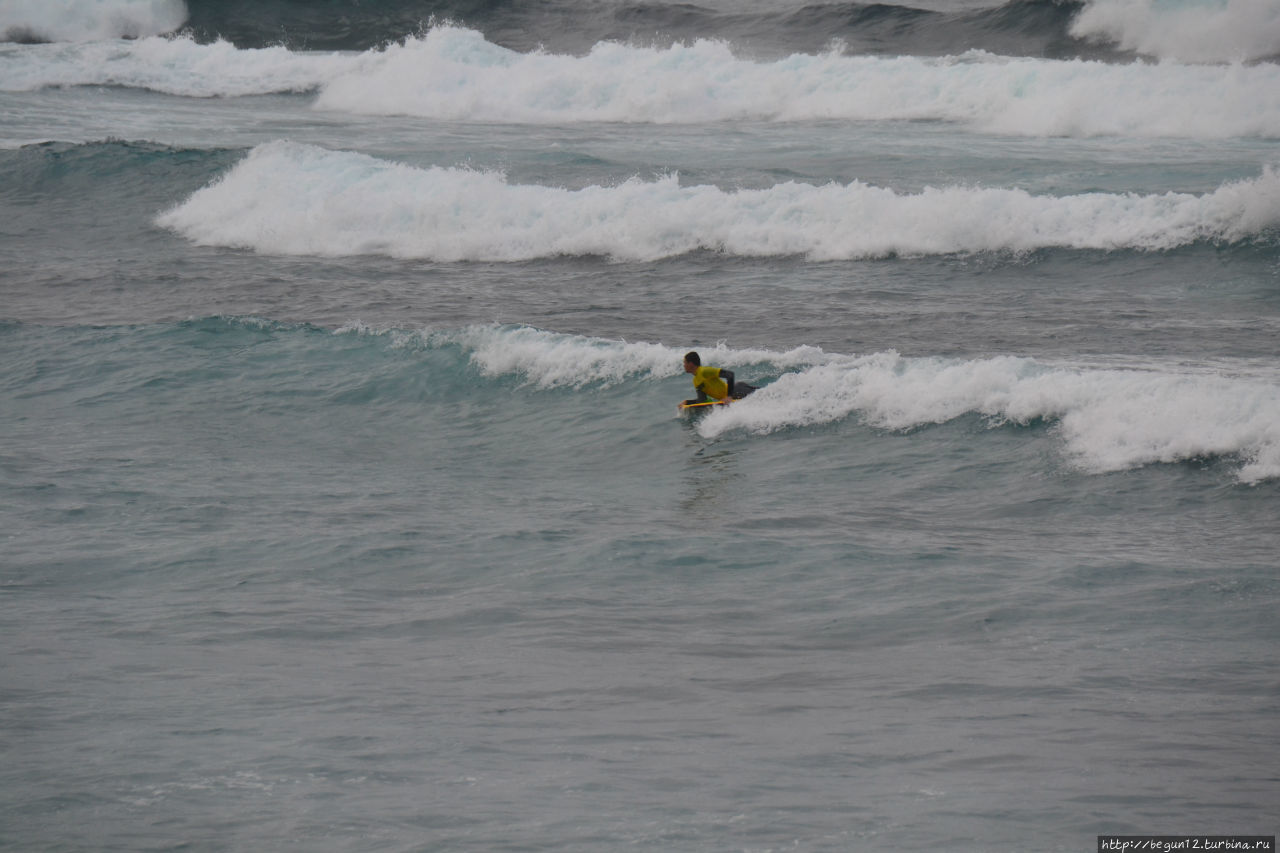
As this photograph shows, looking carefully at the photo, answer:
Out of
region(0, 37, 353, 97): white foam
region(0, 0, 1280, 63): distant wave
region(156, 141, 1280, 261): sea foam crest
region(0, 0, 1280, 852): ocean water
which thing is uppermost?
region(0, 0, 1280, 63): distant wave

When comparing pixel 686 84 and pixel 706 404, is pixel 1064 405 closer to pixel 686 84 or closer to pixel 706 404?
pixel 706 404

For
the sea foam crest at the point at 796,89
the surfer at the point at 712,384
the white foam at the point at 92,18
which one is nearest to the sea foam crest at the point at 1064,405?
the surfer at the point at 712,384

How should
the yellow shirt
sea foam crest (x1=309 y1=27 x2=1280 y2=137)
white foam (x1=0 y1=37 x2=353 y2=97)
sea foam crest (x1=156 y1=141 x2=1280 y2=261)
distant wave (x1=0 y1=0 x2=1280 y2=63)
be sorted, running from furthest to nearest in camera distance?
white foam (x1=0 y1=37 x2=353 y2=97) → distant wave (x1=0 y1=0 x2=1280 y2=63) → sea foam crest (x1=309 y1=27 x2=1280 y2=137) → sea foam crest (x1=156 y1=141 x2=1280 y2=261) → the yellow shirt

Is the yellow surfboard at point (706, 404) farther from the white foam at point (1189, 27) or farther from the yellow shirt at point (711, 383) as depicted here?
the white foam at point (1189, 27)

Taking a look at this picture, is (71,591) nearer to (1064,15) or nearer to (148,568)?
(148,568)

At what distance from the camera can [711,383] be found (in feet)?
41.2

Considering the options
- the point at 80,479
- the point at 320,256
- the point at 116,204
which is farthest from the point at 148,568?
the point at 116,204

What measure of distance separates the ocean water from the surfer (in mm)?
196

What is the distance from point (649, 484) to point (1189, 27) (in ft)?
90.7

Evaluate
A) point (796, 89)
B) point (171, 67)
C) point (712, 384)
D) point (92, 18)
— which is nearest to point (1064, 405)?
point (712, 384)

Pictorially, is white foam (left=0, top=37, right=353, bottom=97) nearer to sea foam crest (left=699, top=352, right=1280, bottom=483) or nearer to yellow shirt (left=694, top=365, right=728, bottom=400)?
yellow shirt (left=694, top=365, right=728, bottom=400)

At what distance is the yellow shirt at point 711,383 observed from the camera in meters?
12.5

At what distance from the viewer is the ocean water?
5.99m

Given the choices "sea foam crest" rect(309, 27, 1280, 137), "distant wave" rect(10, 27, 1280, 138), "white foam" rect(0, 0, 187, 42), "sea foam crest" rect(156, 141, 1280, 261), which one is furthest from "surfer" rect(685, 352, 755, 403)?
"white foam" rect(0, 0, 187, 42)
